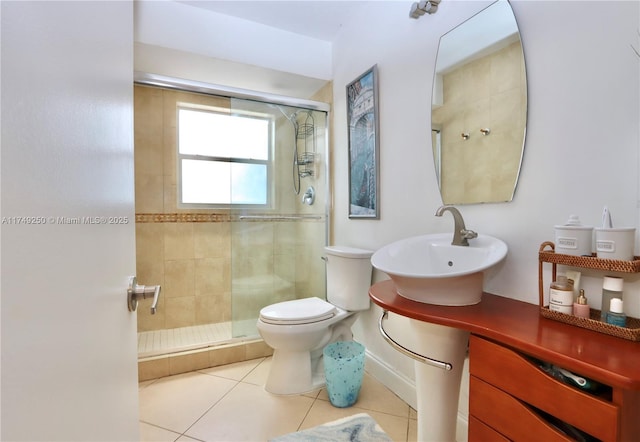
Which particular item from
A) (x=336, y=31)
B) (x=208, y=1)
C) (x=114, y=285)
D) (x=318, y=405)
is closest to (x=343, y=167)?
(x=336, y=31)

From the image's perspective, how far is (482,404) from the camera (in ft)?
2.86

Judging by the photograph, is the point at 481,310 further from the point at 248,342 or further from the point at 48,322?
the point at 248,342

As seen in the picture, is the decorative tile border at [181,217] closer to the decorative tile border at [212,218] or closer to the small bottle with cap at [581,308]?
the decorative tile border at [212,218]

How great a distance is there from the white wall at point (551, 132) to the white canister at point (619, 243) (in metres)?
0.11

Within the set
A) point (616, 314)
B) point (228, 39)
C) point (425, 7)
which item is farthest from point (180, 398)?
point (425, 7)

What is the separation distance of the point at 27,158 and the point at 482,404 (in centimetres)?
111

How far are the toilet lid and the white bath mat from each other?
1.74 feet

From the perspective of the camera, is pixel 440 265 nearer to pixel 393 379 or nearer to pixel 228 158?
pixel 393 379

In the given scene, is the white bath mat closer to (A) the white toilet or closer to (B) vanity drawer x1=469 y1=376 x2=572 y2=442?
(A) the white toilet

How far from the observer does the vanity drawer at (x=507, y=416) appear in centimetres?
73

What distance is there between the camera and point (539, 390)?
732mm

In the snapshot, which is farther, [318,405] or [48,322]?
[318,405]

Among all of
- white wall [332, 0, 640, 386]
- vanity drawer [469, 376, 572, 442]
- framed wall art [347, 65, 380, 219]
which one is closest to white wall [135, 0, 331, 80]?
framed wall art [347, 65, 380, 219]

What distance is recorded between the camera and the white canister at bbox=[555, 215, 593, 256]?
36.3 inches
